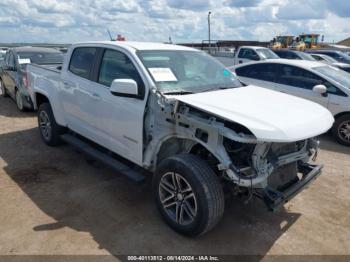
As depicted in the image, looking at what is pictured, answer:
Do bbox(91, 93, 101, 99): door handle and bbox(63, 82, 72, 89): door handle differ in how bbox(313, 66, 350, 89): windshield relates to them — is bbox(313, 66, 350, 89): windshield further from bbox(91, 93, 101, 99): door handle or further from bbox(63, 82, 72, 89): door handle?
bbox(63, 82, 72, 89): door handle

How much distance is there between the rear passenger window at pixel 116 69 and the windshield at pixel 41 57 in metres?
5.02

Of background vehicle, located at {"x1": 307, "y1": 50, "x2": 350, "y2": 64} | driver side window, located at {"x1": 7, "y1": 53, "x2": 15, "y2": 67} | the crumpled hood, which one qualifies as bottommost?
background vehicle, located at {"x1": 307, "y1": 50, "x2": 350, "y2": 64}

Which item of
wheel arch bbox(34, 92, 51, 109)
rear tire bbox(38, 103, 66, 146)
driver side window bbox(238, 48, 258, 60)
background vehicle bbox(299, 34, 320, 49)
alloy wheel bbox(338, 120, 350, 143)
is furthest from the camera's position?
background vehicle bbox(299, 34, 320, 49)

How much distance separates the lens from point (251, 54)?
1441 centimetres

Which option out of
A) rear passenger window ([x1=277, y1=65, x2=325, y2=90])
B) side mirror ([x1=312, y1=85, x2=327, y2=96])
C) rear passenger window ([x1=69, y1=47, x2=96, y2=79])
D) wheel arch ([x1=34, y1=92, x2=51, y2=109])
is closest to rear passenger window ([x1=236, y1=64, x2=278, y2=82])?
rear passenger window ([x1=277, y1=65, x2=325, y2=90])

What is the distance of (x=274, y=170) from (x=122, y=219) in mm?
1789

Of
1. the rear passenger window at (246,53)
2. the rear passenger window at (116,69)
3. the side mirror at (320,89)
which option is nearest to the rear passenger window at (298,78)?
the side mirror at (320,89)

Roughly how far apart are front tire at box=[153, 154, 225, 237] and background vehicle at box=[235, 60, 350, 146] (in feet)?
14.8

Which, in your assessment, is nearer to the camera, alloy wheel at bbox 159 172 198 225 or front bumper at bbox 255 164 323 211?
front bumper at bbox 255 164 323 211

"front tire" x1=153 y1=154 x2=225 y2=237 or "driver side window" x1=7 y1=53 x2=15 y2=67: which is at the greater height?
"driver side window" x1=7 y1=53 x2=15 y2=67

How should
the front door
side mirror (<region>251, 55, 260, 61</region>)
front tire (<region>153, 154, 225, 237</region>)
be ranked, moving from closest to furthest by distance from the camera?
front tire (<region>153, 154, 225, 237</region>), the front door, side mirror (<region>251, 55, 260, 61</region>)

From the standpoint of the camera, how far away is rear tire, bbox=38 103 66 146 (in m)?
5.74

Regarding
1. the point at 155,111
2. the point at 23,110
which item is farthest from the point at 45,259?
the point at 23,110

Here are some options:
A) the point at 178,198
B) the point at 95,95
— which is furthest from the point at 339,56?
the point at 178,198
